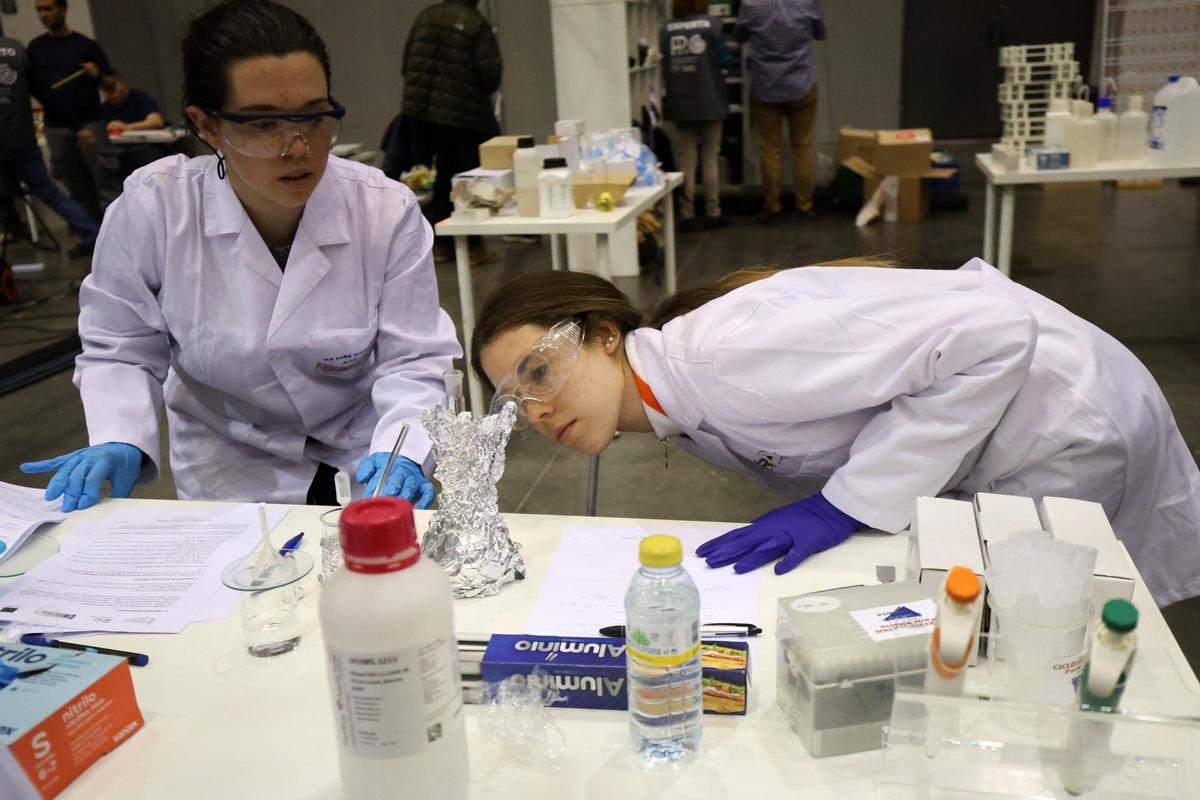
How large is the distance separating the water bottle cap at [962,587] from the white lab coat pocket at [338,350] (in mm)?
1301

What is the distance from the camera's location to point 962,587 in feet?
2.40

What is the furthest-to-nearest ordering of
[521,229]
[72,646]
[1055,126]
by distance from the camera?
[1055,126] < [521,229] < [72,646]

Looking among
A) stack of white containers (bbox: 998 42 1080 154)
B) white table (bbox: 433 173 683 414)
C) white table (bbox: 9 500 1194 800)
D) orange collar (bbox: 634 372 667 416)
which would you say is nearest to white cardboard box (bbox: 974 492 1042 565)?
white table (bbox: 9 500 1194 800)

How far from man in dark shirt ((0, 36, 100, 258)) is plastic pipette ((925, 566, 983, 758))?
14.2 feet

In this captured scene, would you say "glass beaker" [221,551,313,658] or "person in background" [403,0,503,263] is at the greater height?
"person in background" [403,0,503,263]

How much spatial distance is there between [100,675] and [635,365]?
85 cm

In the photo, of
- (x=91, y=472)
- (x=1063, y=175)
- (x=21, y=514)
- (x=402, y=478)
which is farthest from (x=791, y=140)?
(x=21, y=514)

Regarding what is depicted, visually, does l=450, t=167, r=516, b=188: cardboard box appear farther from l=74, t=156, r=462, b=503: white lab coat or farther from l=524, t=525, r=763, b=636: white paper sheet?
l=524, t=525, r=763, b=636: white paper sheet

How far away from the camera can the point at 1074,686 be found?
0.83 m

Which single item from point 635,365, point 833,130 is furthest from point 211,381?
point 833,130

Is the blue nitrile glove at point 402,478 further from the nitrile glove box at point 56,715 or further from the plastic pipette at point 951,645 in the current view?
the plastic pipette at point 951,645

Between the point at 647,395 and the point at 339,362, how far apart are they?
0.63 metres

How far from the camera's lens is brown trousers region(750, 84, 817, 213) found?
6.71m

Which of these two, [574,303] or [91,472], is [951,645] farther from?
[91,472]
